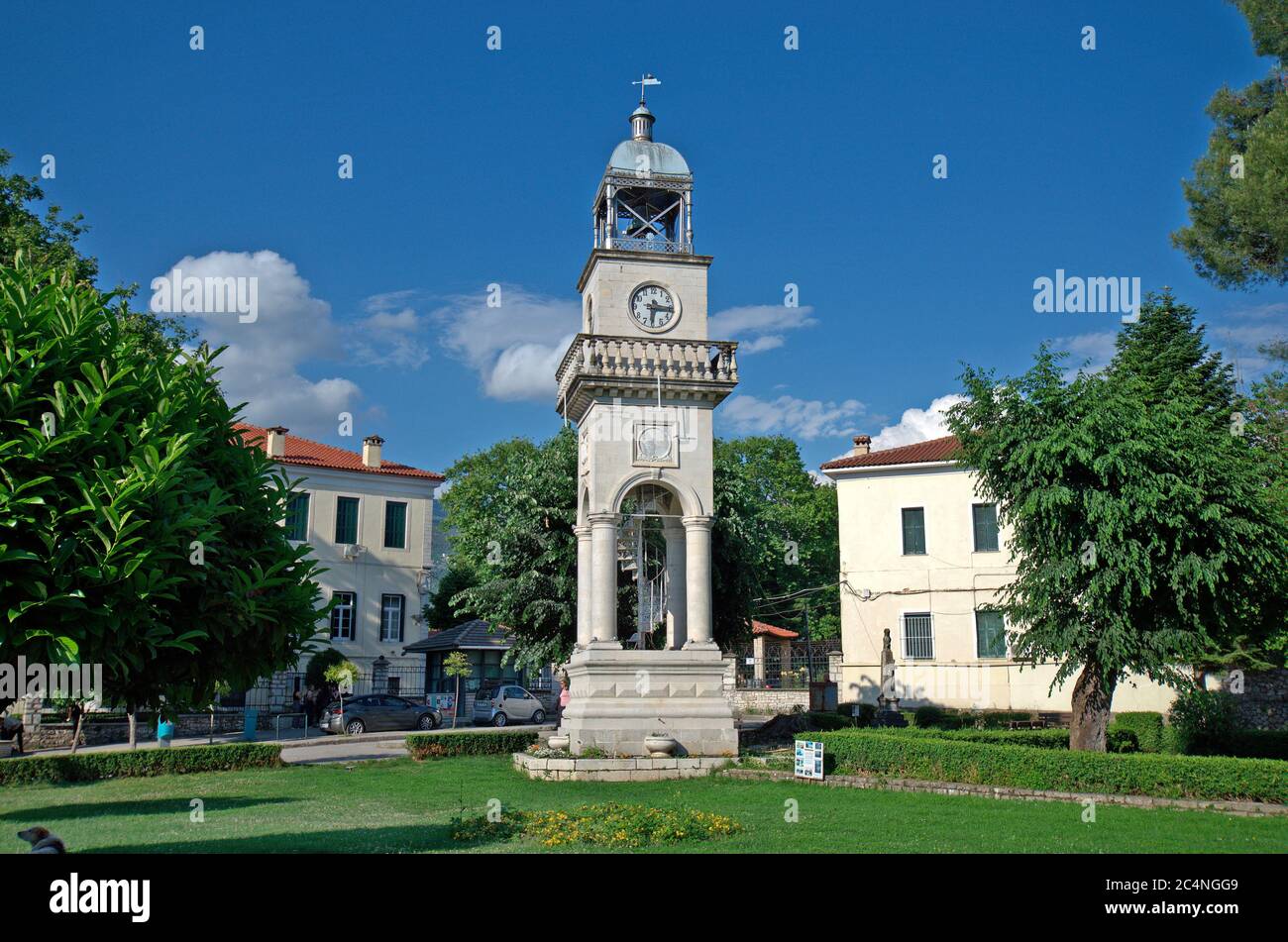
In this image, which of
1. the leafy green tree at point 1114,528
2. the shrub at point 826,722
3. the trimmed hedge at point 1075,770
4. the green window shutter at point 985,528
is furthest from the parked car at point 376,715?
the leafy green tree at point 1114,528

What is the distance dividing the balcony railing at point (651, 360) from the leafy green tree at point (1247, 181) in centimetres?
1239

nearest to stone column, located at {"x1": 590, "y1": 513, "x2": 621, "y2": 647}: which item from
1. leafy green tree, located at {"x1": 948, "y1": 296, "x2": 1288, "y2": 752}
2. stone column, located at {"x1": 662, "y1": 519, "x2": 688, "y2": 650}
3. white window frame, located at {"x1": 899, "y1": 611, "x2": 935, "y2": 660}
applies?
stone column, located at {"x1": 662, "y1": 519, "x2": 688, "y2": 650}

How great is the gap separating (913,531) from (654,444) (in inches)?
754

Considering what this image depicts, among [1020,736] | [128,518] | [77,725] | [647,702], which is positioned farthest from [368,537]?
[128,518]

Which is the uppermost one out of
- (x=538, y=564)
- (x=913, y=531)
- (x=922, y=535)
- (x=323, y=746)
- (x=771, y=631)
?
(x=913, y=531)

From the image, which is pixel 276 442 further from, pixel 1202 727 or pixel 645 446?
pixel 1202 727

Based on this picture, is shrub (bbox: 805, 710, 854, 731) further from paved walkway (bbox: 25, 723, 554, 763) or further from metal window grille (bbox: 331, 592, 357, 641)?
metal window grille (bbox: 331, 592, 357, 641)

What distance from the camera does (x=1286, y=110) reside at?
23188 millimetres

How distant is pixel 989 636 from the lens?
37.7 m

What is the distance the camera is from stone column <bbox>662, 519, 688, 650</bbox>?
25.1m

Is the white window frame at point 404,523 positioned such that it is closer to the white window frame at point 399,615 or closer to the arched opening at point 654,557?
the white window frame at point 399,615

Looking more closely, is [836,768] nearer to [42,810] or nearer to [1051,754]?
[1051,754]

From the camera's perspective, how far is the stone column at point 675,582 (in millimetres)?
25109
